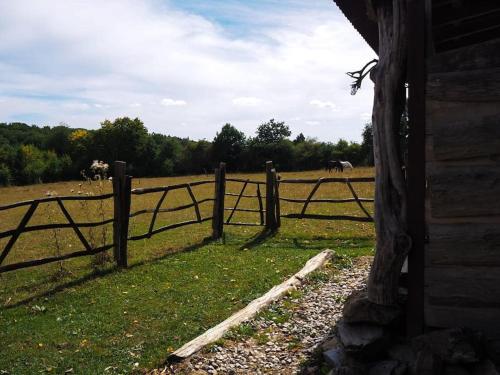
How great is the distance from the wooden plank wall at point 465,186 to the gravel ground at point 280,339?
1.79 meters

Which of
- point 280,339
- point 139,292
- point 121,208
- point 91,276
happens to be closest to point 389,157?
point 280,339

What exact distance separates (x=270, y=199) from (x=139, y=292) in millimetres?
6133

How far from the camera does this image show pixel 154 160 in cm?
8019

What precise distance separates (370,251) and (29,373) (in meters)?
6.79

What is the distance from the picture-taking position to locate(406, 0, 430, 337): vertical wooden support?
142 inches

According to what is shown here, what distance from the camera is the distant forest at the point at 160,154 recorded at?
66875mm

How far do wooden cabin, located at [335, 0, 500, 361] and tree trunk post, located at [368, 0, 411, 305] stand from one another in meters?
0.10

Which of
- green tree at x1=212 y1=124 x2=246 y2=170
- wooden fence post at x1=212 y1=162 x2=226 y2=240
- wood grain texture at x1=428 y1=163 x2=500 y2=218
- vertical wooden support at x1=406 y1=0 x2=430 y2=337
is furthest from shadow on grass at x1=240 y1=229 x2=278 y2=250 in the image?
green tree at x1=212 y1=124 x2=246 y2=170

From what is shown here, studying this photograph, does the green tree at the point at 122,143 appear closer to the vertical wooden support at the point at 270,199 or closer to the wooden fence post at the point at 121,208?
the vertical wooden support at the point at 270,199

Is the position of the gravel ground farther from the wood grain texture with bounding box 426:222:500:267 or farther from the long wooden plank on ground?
the wood grain texture with bounding box 426:222:500:267

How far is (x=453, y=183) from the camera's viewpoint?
353 cm

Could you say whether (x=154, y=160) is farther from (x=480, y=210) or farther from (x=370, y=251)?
(x=480, y=210)

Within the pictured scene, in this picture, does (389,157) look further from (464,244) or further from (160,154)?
(160,154)

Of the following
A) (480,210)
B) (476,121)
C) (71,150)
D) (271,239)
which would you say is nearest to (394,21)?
(476,121)
